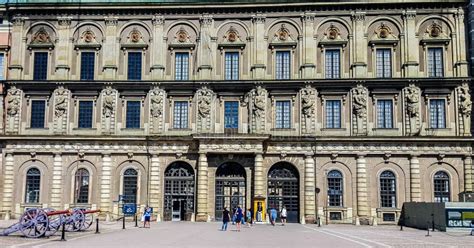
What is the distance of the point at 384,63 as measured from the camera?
53.1 meters

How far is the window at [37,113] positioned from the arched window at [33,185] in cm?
400

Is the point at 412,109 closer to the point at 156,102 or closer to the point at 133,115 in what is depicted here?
the point at 156,102

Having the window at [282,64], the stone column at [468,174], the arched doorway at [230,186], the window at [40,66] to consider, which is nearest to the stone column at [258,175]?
the arched doorway at [230,186]

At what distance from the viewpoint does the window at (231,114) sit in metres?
53.1

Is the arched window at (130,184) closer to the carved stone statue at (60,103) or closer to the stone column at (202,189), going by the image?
the stone column at (202,189)

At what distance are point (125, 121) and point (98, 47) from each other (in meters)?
7.18

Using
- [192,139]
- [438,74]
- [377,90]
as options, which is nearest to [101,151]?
[192,139]

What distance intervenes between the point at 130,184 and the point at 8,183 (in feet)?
34.8

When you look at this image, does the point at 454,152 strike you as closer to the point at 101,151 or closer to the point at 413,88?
the point at 413,88

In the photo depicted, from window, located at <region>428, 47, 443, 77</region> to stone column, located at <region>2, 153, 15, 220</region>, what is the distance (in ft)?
122

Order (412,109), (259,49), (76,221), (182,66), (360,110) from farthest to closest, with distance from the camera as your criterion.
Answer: (182,66), (259,49), (360,110), (412,109), (76,221)

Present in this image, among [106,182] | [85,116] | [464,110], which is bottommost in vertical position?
[106,182]

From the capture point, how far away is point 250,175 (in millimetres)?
51938

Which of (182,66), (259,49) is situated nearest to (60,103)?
(182,66)
